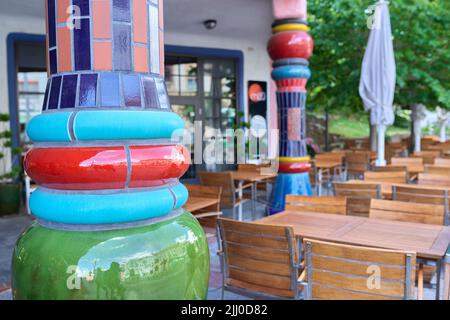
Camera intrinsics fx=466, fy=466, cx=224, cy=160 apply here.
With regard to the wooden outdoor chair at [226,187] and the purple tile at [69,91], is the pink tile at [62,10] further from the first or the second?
the wooden outdoor chair at [226,187]

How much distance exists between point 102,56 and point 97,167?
348 millimetres

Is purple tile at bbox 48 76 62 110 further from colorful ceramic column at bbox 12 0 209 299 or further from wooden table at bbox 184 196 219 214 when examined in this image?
wooden table at bbox 184 196 219 214

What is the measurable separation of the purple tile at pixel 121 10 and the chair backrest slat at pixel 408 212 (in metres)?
2.84

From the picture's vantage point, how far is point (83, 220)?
4.41ft

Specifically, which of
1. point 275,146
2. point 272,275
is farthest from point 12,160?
point 272,275

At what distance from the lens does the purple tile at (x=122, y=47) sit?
1.43 metres

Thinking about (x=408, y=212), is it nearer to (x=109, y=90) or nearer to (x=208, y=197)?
(x=208, y=197)

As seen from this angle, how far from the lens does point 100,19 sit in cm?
141

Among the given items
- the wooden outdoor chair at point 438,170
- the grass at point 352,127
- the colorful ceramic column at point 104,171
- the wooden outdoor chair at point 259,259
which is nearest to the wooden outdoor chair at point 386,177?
the wooden outdoor chair at point 438,170

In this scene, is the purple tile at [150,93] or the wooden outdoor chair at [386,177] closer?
→ the purple tile at [150,93]

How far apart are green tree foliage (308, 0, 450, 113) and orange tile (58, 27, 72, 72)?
7592 mm

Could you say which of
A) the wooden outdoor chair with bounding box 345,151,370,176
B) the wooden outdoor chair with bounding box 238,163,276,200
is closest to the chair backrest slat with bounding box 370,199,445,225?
the wooden outdoor chair with bounding box 238,163,276,200

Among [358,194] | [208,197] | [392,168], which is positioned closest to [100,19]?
[208,197]

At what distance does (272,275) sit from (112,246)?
167 cm
